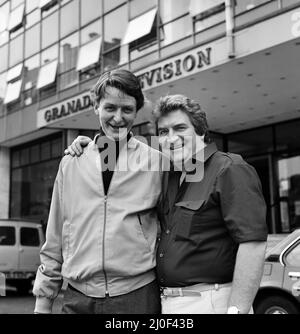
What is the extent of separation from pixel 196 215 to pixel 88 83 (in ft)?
43.2

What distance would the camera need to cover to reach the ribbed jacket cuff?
2131 millimetres

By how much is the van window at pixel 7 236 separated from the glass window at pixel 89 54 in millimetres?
5473

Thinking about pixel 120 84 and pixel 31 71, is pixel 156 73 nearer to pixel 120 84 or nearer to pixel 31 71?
pixel 31 71

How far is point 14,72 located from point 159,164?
1813 cm

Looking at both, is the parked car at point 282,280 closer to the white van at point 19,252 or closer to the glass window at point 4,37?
the white van at point 19,252

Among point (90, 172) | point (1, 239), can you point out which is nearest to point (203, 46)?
point (1, 239)

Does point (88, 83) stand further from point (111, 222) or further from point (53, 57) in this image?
point (111, 222)

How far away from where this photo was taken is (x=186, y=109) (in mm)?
2074

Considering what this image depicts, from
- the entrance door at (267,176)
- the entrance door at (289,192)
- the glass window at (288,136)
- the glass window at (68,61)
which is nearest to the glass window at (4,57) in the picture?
the glass window at (68,61)

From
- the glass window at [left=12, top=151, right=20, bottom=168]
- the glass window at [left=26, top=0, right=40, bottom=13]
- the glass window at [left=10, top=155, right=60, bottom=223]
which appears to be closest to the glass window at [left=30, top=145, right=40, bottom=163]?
the glass window at [left=10, top=155, right=60, bottom=223]

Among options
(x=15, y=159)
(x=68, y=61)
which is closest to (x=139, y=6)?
(x=68, y=61)

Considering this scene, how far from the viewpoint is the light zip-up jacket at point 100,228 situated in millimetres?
1993

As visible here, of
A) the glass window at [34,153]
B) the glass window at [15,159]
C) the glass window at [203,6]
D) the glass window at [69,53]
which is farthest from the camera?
the glass window at [15,159]

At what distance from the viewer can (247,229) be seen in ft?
6.04
